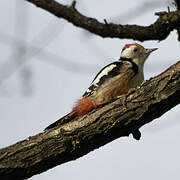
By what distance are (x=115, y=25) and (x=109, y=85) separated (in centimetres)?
64

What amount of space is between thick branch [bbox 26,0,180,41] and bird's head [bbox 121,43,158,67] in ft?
3.02

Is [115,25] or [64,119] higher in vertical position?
[115,25]

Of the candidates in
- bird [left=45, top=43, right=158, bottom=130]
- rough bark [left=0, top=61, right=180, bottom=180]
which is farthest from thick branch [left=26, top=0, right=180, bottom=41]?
rough bark [left=0, top=61, right=180, bottom=180]

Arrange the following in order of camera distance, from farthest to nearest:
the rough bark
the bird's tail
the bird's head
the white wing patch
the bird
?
the bird's head
the white wing patch
the bird
the bird's tail
the rough bark

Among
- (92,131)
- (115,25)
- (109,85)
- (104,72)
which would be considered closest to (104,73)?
(104,72)

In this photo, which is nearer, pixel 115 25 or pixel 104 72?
pixel 115 25

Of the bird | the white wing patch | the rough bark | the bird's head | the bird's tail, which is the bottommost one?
the rough bark

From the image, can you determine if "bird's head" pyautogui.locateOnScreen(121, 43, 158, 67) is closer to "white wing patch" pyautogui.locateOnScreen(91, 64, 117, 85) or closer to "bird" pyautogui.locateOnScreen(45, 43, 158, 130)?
"bird" pyautogui.locateOnScreen(45, 43, 158, 130)

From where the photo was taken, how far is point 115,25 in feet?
12.9

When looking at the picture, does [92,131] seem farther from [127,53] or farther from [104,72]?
[127,53]

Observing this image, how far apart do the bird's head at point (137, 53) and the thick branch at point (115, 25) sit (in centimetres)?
92

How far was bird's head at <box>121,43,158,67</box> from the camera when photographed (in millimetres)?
4939

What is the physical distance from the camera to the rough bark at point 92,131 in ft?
10.7

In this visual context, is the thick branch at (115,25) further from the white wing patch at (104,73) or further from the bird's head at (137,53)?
the bird's head at (137,53)
